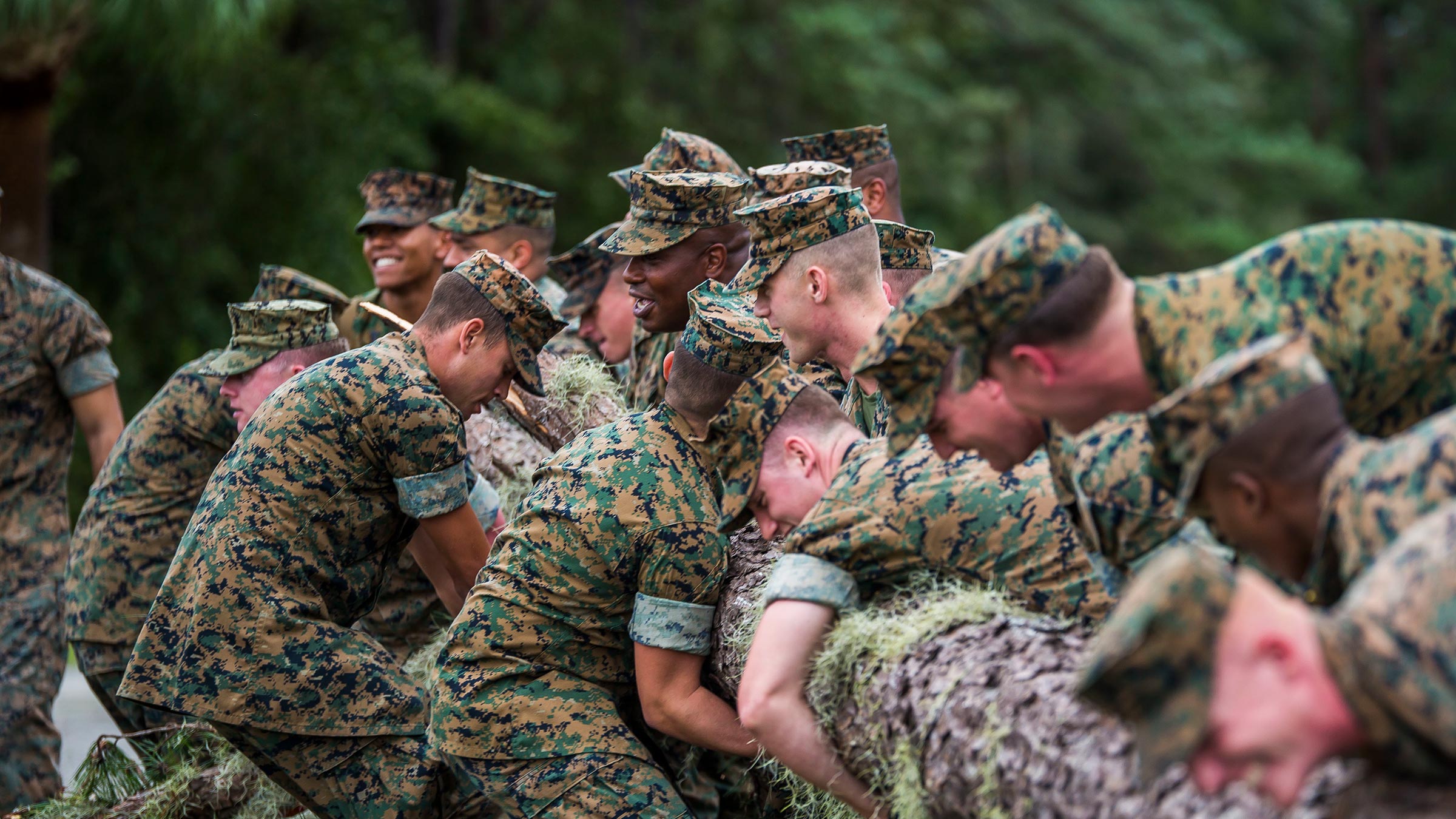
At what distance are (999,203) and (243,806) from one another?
18922mm

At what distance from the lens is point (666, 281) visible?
5734 mm

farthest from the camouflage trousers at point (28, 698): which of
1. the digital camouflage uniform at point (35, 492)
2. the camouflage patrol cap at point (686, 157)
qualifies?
the camouflage patrol cap at point (686, 157)

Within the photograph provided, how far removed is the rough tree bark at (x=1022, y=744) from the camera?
2439mm

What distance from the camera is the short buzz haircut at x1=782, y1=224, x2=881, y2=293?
16.2 ft

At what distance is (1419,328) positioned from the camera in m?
3.01

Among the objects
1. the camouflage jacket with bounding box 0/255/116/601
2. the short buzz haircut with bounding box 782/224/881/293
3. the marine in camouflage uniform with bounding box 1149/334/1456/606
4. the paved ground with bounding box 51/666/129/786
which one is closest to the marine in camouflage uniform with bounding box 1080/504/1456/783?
the marine in camouflage uniform with bounding box 1149/334/1456/606

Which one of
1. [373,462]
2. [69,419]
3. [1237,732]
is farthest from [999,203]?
[1237,732]

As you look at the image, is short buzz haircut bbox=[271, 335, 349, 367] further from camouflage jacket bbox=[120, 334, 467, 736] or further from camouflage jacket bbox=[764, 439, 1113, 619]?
camouflage jacket bbox=[764, 439, 1113, 619]

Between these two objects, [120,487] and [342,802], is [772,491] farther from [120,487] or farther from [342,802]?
[120,487]

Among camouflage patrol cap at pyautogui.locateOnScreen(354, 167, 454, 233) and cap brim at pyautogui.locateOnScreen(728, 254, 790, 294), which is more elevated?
cap brim at pyautogui.locateOnScreen(728, 254, 790, 294)

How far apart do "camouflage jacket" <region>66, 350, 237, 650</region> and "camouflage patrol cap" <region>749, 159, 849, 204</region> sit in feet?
7.75

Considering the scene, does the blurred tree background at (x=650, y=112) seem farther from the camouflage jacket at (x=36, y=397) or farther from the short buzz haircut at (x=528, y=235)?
the camouflage jacket at (x=36, y=397)

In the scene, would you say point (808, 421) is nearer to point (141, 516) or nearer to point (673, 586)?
point (673, 586)

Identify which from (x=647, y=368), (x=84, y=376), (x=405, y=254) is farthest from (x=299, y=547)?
(x=405, y=254)
